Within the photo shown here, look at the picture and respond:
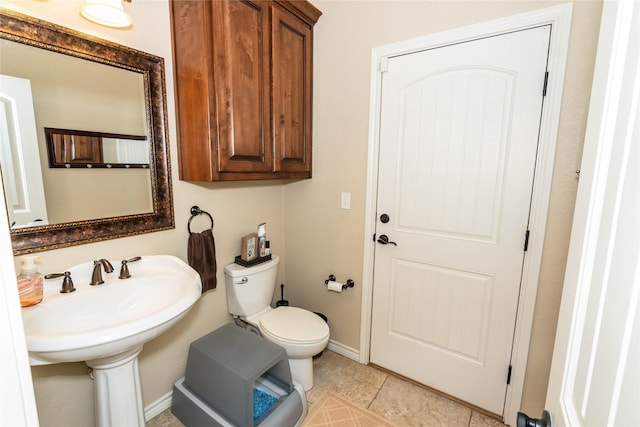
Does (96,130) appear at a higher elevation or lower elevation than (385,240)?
higher

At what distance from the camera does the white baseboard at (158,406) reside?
1570 mm

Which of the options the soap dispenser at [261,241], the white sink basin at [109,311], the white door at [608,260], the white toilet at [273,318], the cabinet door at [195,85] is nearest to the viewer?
the white door at [608,260]

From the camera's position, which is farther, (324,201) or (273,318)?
(324,201)

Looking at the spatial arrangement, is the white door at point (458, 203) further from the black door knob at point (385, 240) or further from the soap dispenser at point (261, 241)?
the soap dispenser at point (261, 241)

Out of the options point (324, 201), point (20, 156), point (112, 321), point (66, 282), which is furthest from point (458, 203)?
point (20, 156)

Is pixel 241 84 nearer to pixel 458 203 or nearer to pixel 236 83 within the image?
pixel 236 83

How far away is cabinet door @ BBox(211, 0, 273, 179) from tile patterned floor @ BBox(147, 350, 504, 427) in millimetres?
1396

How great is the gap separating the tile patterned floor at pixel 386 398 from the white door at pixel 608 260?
1.28 m

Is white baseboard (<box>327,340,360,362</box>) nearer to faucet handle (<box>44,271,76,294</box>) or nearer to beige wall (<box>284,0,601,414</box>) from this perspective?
beige wall (<box>284,0,601,414</box>)

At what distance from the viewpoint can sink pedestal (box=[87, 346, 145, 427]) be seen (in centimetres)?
117

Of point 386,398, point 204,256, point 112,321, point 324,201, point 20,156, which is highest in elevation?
point 20,156

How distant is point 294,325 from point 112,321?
96 centimetres

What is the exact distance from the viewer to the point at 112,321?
46.3 inches

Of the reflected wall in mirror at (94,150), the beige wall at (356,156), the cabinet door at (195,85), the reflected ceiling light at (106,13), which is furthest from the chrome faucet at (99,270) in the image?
the beige wall at (356,156)
